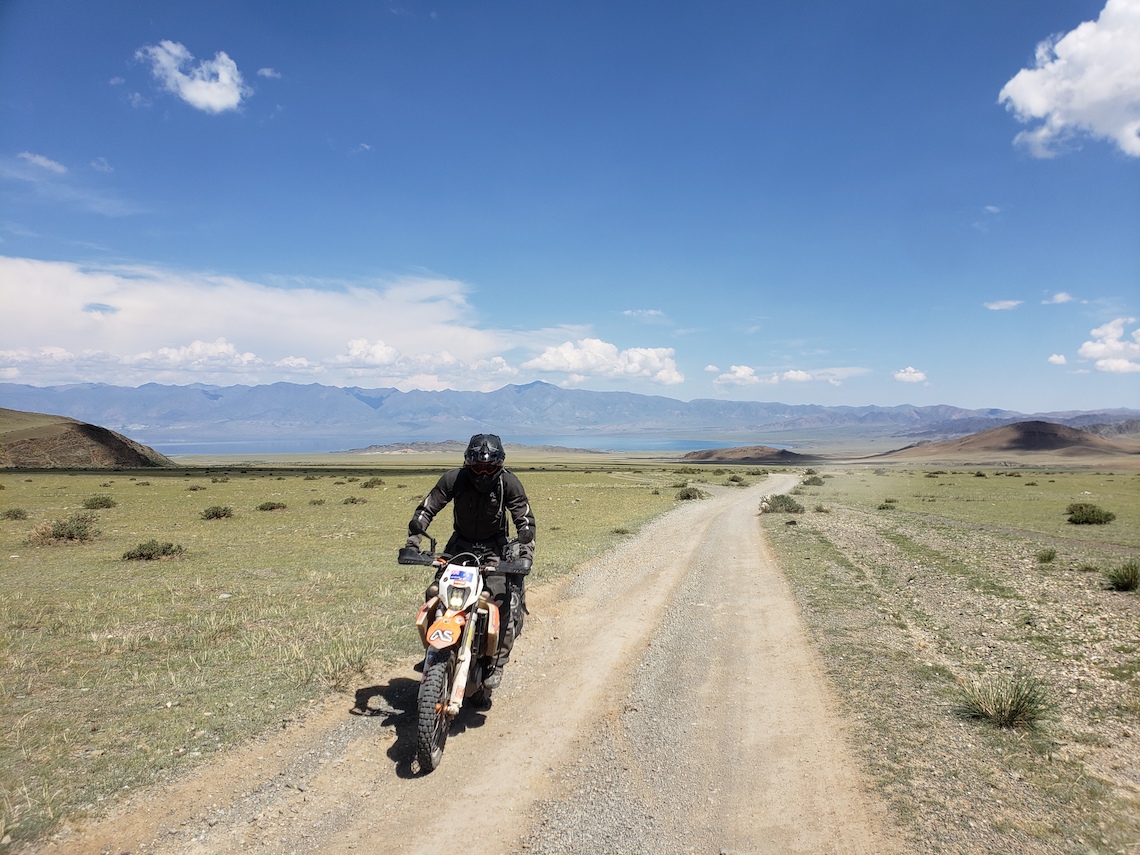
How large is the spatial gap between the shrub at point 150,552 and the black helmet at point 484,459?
13966 millimetres

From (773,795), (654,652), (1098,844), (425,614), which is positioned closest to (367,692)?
(425,614)

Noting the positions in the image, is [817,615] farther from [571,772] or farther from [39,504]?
[39,504]

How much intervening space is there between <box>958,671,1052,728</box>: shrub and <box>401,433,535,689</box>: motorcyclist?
532cm

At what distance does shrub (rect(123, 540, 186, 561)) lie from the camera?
16250mm

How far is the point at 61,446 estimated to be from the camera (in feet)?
296

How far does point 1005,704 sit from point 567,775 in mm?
4887

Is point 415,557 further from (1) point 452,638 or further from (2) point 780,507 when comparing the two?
(2) point 780,507

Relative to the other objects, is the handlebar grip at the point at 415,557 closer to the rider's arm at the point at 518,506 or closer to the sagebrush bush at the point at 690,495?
the rider's arm at the point at 518,506

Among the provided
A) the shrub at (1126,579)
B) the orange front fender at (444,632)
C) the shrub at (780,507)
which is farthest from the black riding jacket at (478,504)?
the shrub at (780,507)

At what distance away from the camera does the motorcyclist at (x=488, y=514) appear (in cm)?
711

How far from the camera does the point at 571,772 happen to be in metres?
5.64

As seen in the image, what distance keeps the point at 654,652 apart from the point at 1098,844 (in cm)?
540

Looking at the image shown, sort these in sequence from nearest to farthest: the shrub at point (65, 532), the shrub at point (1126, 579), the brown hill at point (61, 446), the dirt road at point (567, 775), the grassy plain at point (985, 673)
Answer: the dirt road at point (567, 775) < the grassy plain at point (985, 673) < the shrub at point (1126, 579) < the shrub at point (65, 532) < the brown hill at point (61, 446)

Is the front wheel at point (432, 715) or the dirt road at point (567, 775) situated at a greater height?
the front wheel at point (432, 715)
